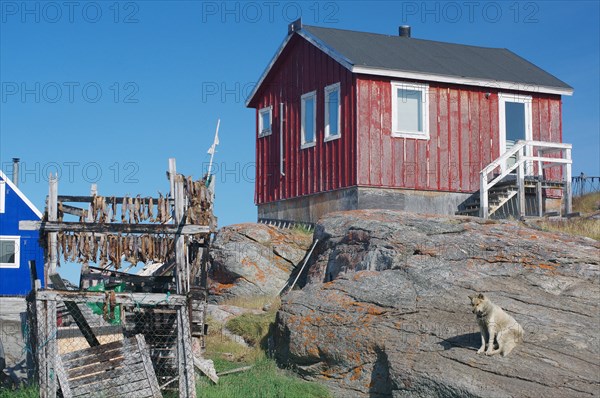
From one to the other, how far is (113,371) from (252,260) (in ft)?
31.6

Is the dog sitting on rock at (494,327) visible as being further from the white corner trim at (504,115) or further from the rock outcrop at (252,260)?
the white corner trim at (504,115)

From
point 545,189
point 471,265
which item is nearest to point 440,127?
point 545,189

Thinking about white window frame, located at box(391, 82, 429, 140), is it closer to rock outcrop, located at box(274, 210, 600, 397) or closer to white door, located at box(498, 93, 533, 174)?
white door, located at box(498, 93, 533, 174)

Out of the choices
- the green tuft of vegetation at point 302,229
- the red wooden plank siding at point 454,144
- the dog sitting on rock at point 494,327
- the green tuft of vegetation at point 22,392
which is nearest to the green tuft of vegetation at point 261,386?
the green tuft of vegetation at point 22,392

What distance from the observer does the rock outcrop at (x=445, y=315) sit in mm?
12406

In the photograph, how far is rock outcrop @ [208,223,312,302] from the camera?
21.9 metres

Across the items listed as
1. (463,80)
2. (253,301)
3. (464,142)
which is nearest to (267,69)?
(463,80)

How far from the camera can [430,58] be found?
26.4 m

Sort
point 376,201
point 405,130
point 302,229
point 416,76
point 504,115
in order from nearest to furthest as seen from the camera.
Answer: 1. point 376,201
2. point 416,76
3. point 405,130
4. point 302,229
5. point 504,115

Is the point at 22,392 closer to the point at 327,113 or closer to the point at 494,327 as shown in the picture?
the point at 494,327

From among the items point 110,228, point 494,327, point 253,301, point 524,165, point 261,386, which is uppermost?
point 524,165

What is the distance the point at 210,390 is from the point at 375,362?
2.64m

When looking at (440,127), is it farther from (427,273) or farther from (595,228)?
(427,273)

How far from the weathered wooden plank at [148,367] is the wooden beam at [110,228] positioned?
1584mm
